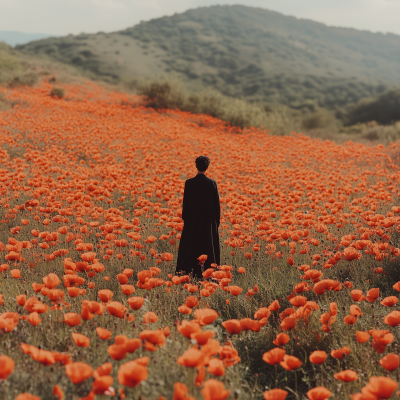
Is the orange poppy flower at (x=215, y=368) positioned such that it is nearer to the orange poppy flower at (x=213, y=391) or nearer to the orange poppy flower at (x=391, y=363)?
the orange poppy flower at (x=213, y=391)

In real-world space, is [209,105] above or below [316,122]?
below

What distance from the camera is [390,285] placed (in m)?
4.12

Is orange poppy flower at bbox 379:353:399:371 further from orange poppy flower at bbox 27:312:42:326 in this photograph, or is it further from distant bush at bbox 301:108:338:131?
distant bush at bbox 301:108:338:131

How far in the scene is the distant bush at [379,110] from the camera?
30.0 meters

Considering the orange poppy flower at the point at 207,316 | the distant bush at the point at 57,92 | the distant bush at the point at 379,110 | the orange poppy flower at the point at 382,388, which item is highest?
the distant bush at the point at 379,110

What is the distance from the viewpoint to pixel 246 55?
214 ft

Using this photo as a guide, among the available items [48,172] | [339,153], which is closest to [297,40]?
[339,153]

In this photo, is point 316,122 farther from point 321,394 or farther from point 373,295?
point 321,394

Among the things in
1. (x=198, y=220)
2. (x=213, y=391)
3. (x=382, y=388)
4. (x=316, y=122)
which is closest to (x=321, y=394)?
(x=382, y=388)

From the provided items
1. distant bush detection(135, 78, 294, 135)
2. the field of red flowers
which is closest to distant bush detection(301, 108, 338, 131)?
distant bush detection(135, 78, 294, 135)

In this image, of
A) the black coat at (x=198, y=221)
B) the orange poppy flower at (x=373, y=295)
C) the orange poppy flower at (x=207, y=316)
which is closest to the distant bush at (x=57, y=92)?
the black coat at (x=198, y=221)

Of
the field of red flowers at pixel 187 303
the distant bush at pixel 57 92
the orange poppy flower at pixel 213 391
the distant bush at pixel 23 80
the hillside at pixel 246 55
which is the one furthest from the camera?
the hillside at pixel 246 55

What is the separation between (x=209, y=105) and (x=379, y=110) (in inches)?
723

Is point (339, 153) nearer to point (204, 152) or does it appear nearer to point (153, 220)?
point (204, 152)
